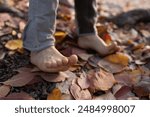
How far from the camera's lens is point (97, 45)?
6.45ft

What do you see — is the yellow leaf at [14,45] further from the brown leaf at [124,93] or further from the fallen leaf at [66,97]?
the brown leaf at [124,93]

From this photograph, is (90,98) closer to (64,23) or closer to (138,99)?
(138,99)

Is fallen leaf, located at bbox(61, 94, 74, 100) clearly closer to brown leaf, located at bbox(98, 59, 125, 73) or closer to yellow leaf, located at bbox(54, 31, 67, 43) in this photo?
brown leaf, located at bbox(98, 59, 125, 73)

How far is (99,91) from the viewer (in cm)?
175

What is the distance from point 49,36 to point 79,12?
→ 1.16ft

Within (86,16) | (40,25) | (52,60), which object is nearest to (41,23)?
(40,25)

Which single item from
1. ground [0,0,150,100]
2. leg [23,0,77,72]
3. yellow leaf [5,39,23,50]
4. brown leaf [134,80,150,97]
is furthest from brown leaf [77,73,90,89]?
yellow leaf [5,39,23,50]

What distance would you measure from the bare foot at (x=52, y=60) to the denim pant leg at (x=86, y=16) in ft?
1.11

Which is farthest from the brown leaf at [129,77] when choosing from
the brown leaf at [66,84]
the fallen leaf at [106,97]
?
the brown leaf at [66,84]

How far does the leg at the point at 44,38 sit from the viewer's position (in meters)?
1.68

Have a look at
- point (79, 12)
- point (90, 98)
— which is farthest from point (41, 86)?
point (79, 12)

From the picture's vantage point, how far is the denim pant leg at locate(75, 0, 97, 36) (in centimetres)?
200

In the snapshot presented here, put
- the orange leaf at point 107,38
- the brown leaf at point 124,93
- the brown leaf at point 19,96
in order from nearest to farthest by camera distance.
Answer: the brown leaf at point 19,96
the brown leaf at point 124,93
the orange leaf at point 107,38

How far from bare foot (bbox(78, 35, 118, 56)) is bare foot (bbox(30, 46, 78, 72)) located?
0.29 meters
